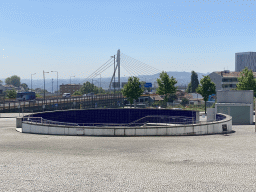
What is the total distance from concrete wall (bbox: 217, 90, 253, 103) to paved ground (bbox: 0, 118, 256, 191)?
1947cm

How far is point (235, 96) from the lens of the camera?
40531 mm

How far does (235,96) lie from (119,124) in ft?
72.4

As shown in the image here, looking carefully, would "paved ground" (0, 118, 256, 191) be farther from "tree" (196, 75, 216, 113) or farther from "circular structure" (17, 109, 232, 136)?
"tree" (196, 75, 216, 113)

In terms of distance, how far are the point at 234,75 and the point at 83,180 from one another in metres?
119

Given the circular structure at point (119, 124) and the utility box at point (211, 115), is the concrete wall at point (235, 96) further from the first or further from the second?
the circular structure at point (119, 124)

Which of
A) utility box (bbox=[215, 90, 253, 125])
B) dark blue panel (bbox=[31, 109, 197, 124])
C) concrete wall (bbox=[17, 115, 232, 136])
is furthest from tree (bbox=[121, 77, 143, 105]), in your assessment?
concrete wall (bbox=[17, 115, 232, 136])

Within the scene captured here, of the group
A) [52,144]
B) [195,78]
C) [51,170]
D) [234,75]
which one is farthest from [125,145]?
[195,78]

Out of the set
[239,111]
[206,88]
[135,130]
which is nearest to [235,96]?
[239,111]

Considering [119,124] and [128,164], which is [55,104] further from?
[128,164]

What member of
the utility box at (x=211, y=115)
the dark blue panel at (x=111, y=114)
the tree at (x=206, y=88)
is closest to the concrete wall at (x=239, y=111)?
the utility box at (x=211, y=115)

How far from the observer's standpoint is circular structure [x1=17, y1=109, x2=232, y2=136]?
2369cm

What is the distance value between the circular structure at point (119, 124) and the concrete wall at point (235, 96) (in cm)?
560

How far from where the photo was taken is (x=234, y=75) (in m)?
120

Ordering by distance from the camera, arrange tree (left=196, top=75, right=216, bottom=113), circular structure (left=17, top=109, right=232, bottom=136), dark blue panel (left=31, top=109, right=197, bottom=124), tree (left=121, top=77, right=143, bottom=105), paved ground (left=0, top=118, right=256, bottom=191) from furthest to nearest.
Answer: tree (left=121, top=77, right=143, bottom=105) → tree (left=196, top=75, right=216, bottom=113) → dark blue panel (left=31, top=109, right=197, bottom=124) → circular structure (left=17, top=109, right=232, bottom=136) → paved ground (left=0, top=118, right=256, bottom=191)
